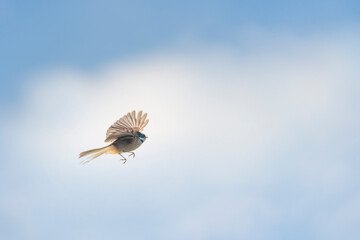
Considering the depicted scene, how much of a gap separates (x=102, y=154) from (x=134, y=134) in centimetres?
135

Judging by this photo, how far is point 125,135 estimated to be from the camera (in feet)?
57.9

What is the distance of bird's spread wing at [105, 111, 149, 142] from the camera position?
1816cm

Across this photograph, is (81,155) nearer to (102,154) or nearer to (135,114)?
(102,154)

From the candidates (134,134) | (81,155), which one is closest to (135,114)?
(134,134)

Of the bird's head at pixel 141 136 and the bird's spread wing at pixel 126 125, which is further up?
the bird's spread wing at pixel 126 125

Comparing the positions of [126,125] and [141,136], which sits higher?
[126,125]

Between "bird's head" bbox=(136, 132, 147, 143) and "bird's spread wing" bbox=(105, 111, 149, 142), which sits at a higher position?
"bird's spread wing" bbox=(105, 111, 149, 142)

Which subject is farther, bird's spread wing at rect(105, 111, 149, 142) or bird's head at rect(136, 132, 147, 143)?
bird's spread wing at rect(105, 111, 149, 142)

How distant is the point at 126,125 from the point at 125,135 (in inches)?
29.8

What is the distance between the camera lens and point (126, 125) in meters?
18.3

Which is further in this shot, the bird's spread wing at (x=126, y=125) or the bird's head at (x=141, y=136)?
the bird's spread wing at (x=126, y=125)

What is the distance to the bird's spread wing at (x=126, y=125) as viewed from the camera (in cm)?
1816

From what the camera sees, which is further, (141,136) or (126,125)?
(126,125)

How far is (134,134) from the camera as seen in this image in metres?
17.5
